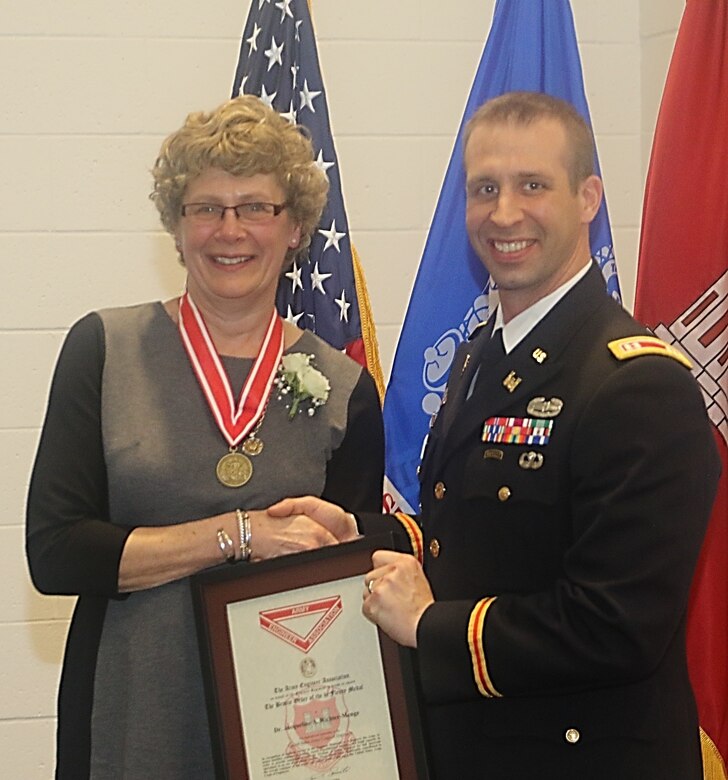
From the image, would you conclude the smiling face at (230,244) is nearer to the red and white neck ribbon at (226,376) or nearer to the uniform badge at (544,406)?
the red and white neck ribbon at (226,376)

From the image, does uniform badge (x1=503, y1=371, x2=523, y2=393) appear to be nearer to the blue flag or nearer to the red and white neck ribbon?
the red and white neck ribbon

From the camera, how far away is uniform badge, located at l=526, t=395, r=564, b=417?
1.85 meters

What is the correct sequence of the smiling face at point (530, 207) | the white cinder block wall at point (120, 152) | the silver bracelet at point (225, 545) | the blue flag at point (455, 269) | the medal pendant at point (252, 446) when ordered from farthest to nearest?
the white cinder block wall at point (120, 152) < the blue flag at point (455, 269) < the medal pendant at point (252, 446) < the silver bracelet at point (225, 545) < the smiling face at point (530, 207)

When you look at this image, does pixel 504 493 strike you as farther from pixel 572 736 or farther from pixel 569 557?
pixel 572 736

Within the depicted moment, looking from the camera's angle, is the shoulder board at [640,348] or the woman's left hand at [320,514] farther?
the woman's left hand at [320,514]

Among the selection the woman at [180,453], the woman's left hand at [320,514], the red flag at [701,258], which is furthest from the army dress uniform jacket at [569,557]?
the red flag at [701,258]

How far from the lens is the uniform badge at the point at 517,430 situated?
185cm

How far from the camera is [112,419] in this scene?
2.11 metres

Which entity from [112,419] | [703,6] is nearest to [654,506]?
[112,419]

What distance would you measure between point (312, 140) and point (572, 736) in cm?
163

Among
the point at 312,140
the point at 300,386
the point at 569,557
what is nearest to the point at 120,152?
the point at 312,140

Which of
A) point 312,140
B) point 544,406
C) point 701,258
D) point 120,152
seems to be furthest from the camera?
point 120,152

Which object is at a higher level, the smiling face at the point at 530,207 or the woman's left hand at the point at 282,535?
the smiling face at the point at 530,207

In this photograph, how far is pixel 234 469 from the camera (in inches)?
84.0
